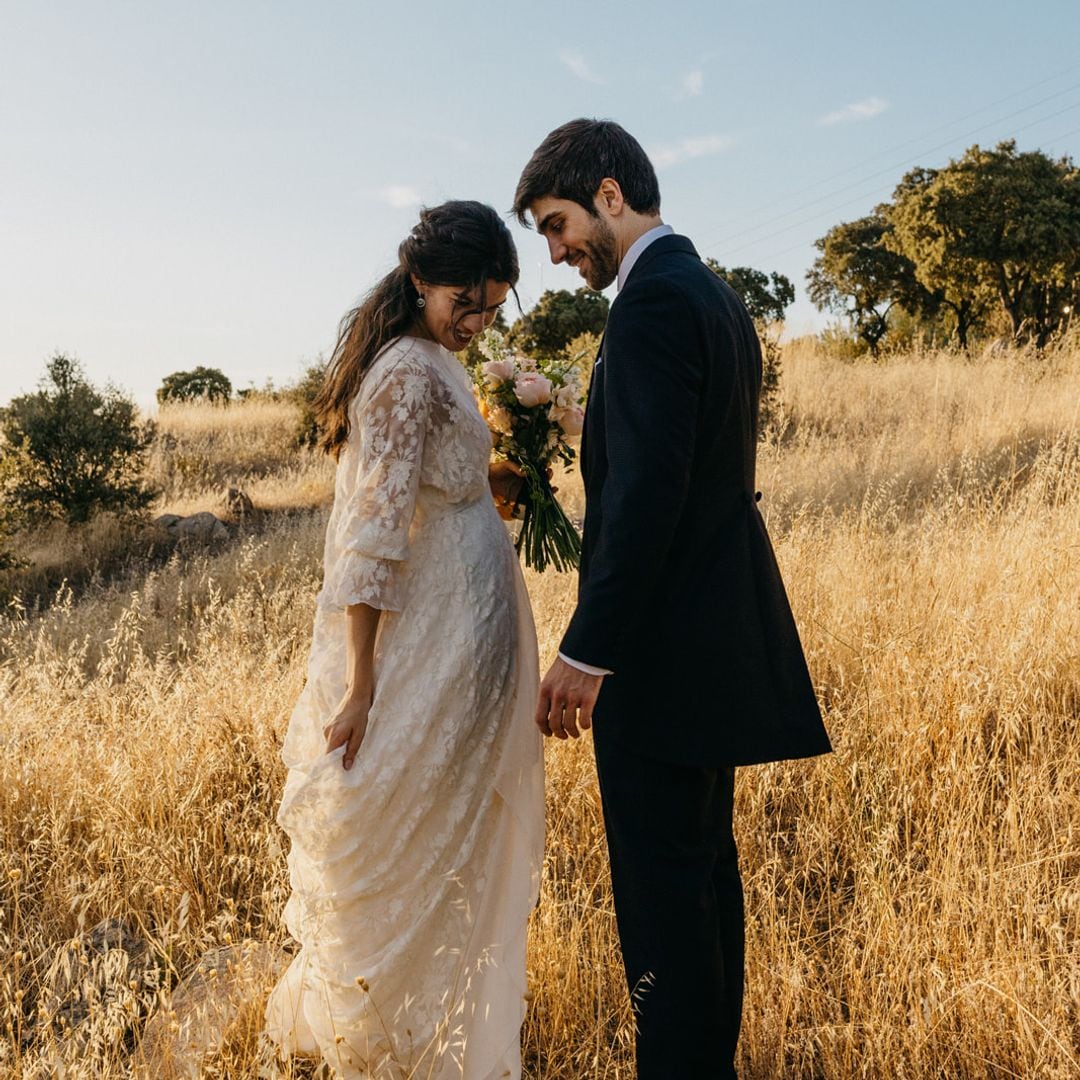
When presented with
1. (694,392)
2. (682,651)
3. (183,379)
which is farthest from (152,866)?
(183,379)

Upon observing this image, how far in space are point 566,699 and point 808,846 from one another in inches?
63.7

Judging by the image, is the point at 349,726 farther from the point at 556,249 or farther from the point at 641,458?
the point at 556,249

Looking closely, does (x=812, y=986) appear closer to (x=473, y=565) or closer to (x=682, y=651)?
(x=682, y=651)

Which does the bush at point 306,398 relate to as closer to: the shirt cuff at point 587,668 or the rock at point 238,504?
the rock at point 238,504

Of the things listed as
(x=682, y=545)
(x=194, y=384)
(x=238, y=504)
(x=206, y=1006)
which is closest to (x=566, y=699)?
(x=682, y=545)

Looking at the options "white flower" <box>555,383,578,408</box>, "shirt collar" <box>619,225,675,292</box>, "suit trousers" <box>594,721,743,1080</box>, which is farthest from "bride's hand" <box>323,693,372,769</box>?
"shirt collar" <box>619,225,675,292</box>

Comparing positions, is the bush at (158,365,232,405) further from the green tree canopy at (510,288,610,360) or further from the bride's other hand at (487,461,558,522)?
the bride's other hand at (487,461,558,522)

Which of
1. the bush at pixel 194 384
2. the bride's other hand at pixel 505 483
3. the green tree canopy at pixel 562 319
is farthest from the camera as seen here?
the bush at pixel 194 384

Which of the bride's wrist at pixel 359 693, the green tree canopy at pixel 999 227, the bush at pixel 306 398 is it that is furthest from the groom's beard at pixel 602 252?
the green tree canopy at pixel 999 227

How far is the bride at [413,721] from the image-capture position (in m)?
2.25

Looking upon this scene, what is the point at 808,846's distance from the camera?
3.08 meters

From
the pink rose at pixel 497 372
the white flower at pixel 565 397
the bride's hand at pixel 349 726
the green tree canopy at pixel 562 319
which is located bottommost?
the bride's hand at pixel 349 726

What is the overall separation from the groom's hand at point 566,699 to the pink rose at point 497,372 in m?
1.14

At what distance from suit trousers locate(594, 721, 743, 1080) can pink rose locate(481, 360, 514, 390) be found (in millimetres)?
1175
